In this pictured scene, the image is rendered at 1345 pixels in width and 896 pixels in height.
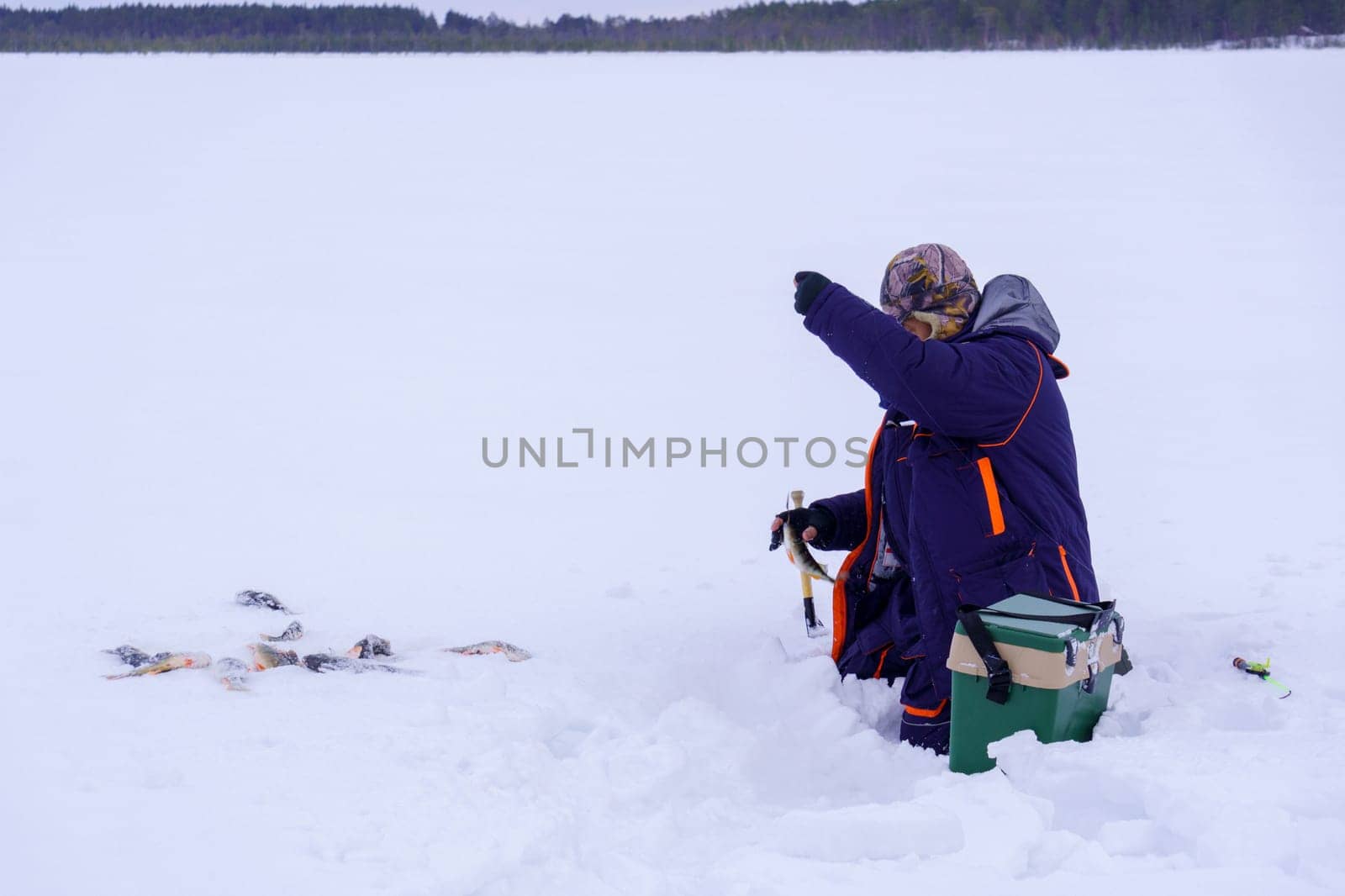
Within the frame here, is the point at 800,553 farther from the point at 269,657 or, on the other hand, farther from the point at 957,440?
the point at 269,657

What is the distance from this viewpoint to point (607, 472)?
7.14m

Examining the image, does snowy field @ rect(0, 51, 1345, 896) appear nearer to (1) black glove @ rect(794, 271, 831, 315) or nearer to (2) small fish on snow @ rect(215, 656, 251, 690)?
(2) small fish on snow @ rect(215, 656, 251, 690)

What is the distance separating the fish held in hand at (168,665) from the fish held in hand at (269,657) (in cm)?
15

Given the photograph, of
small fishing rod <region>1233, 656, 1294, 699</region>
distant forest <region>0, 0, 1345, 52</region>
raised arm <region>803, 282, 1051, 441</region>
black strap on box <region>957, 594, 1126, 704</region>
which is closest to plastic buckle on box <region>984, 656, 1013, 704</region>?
black strap on box <region>957, 594, 1126, 704</region>

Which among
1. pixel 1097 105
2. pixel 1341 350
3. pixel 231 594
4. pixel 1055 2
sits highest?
pixel 1055 2

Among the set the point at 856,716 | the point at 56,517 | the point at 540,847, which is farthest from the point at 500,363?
the point at 540,847

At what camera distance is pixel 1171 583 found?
4.64 metres

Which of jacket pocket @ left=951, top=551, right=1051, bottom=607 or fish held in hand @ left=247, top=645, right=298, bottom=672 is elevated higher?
jacket pocket @ left=951, top=551, right=1051, bottom=607

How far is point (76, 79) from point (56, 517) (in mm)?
19844

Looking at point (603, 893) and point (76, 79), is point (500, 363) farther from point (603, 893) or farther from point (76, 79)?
point (76, 79)

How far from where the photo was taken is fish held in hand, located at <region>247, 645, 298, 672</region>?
3.31 metres

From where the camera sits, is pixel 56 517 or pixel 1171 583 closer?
pixel 1171 583

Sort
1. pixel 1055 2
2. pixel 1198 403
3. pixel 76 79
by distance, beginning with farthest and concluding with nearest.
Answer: pixel 1055 2, pixel 76 79, pixel 1198 403

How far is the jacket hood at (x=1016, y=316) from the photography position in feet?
9.72
